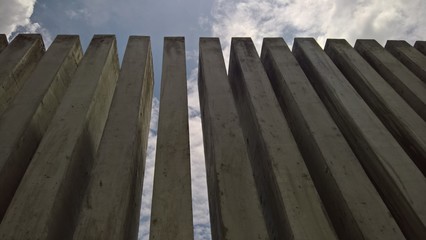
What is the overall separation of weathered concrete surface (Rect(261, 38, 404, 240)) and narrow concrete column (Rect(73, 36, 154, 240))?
1570 millimetres

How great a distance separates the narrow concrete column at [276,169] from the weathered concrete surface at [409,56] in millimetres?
2378

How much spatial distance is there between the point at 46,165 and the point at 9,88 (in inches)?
71.4

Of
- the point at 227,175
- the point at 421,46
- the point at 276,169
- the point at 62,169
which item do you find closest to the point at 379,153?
the point at 276,169

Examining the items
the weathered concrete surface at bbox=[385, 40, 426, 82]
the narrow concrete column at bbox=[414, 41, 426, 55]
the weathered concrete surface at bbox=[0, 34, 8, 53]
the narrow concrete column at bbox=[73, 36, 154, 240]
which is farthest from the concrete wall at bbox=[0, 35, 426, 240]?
the narrow concrete column at bbox=[414, 41, 426, 55]

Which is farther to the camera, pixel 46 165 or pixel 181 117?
pixel 181 117

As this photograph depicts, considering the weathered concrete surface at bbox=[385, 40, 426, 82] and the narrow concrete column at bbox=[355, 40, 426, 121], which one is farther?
the weathered concrete surface at bbox=[385, 40, 426, 82]

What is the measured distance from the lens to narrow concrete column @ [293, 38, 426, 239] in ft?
10.3

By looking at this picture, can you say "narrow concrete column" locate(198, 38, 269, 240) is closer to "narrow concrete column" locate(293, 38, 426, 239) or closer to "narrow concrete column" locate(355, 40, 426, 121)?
"narrow concrete column" locate(293, 38, 426, 239)

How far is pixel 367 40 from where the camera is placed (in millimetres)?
6340

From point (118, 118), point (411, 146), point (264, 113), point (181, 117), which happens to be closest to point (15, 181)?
point (118, 118)

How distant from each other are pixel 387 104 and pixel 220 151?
2.10 m

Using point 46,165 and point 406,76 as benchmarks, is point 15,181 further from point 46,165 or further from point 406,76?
point 406,76

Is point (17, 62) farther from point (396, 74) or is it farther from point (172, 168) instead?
point (396, 74)

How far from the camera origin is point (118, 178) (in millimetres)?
3145
